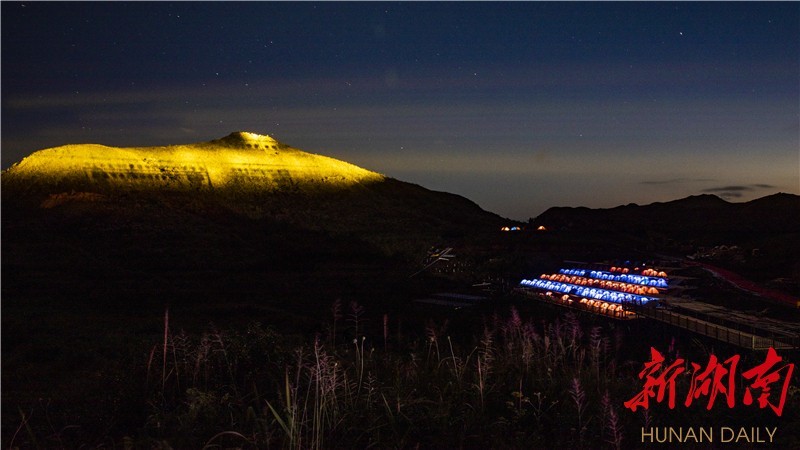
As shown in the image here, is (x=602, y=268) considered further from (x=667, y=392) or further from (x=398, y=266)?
(x=667, y=392)

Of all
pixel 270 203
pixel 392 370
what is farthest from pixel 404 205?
pixel 392 370

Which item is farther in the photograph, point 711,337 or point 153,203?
point 153,203

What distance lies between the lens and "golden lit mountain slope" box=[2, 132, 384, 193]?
74938 millimetres

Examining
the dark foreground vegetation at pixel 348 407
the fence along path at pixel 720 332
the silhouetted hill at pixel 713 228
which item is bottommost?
the fence along path at pixel 720 332

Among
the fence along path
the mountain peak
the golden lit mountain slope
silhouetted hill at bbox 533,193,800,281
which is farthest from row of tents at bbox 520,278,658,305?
the mountain peak

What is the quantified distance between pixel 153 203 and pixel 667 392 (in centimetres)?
6669

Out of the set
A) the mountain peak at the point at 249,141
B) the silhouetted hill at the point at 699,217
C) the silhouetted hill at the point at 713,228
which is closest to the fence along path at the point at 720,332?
the silhouetted hill at the point at 713,228

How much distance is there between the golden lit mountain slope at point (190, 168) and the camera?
246 ft

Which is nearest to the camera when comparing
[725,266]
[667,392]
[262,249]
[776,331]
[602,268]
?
[667,392]

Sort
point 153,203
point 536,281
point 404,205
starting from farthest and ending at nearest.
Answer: point 404,205 → point 153,203 → point 536,281

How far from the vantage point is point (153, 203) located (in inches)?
2667

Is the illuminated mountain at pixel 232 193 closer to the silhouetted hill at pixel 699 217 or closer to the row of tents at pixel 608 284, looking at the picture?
the silhouetted hill at pixel 699 217

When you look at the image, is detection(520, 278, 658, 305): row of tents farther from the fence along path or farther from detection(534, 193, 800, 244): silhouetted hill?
detection(534, 193, 800, 244): silhouetted hill

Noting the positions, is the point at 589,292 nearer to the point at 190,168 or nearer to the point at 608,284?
the point at 608,284
